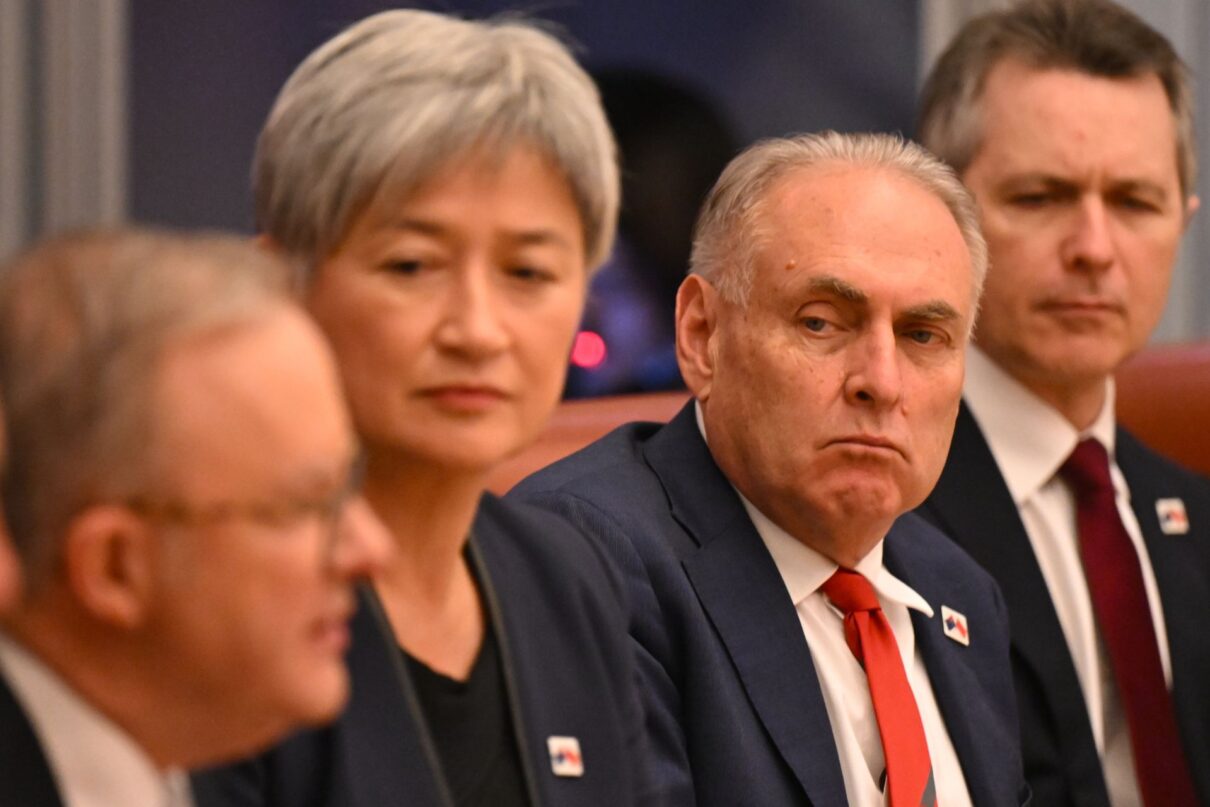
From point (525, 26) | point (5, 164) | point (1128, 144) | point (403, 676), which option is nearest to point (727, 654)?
point (403, 676)

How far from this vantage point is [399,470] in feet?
5.10

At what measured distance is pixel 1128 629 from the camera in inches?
106

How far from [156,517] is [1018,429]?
190 centimetres

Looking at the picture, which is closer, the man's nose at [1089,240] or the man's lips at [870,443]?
the man's lips at [870,443]

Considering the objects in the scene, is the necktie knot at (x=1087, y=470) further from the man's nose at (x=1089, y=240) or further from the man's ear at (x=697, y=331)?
the man's ear at (x=697, y=331)

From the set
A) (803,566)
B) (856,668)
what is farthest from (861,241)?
(856,668)

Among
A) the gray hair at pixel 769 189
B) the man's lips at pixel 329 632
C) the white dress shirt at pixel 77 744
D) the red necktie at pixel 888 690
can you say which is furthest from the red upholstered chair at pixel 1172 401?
the white dress shirt at pixel 77 744

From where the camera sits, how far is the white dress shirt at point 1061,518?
2.66 metres

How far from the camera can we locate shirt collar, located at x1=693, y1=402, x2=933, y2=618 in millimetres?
2189

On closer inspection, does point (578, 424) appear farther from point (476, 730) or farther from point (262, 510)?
point (262, 510)

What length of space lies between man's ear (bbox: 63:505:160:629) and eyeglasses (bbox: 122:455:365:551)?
0.01 metres

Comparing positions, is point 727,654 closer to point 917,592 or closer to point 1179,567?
point 917,592

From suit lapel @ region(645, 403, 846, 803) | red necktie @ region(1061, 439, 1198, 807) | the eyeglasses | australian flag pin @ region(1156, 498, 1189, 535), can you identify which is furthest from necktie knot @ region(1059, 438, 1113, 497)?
the eyeglasses

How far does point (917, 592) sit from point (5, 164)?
1.71 metres
